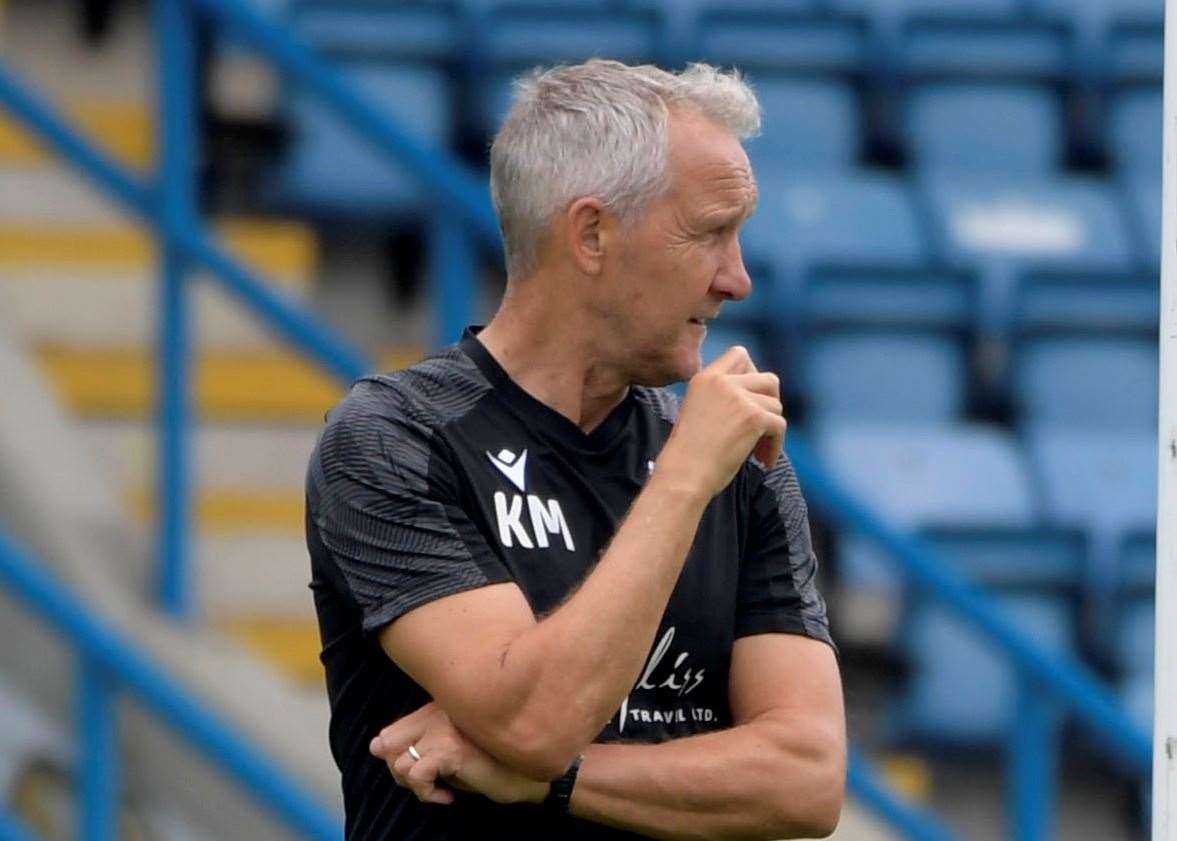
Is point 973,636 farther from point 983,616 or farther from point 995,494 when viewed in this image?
point 995,494

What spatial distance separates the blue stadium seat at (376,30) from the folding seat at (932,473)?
1443 millimetres

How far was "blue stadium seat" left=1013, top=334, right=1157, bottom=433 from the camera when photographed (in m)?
5.92

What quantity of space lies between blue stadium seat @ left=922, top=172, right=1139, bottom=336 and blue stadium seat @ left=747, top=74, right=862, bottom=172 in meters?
0.28

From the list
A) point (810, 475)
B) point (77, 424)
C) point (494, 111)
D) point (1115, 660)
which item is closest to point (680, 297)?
point (810, 475)

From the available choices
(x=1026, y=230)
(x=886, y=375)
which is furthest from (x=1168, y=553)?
(x=1026, y=230)

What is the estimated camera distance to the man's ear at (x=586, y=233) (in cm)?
222

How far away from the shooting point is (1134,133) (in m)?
6.61

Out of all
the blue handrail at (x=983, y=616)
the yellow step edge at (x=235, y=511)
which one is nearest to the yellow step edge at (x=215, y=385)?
the yellow step edge at (x=235, y=511)

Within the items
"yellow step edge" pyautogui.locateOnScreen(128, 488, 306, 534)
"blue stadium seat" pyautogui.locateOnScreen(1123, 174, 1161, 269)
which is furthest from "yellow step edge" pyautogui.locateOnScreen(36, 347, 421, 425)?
"blue stadium seat" pyautogui.locateOnScreen(1123, 174, 1161, 269)

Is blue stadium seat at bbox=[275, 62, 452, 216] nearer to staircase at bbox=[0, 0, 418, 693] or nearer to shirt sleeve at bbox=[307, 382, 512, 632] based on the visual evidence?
staircase at bbox=[0, 0, 418, 693]

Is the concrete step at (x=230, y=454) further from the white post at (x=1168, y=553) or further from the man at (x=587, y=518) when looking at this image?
the white post at (x=1168, y=553)

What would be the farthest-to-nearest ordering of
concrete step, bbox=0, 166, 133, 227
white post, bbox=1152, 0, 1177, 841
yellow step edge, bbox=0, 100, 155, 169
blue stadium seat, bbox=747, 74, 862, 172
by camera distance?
1. blue stadium seat, bbox=747, 74, 862, 172
2. concrete step, bbox=0, 166, 133, 227
3. yellow step edge, bbox=0, 100, 155, 169
4. white post, bbox=1152, 0, 1177, 841

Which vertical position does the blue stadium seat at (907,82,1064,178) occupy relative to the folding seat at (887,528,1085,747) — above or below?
above

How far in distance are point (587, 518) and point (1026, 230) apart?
418cm
